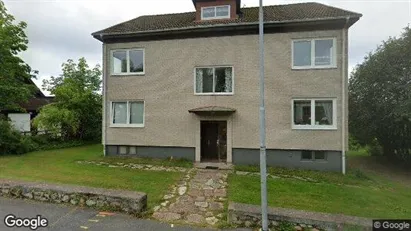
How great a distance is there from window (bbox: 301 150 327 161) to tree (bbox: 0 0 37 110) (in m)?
17.7

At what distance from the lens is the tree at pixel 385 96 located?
1600 centimetres

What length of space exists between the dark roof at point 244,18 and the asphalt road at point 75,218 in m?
10.6

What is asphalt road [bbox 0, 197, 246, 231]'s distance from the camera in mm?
6016

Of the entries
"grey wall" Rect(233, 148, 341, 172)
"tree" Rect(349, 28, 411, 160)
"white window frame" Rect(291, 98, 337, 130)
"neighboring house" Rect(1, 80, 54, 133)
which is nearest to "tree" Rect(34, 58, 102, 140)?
"neighboring house" Rect(1, 80, 54, 133)

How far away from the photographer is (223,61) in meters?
14.6

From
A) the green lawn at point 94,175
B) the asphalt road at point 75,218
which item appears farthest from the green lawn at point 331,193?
the asphalt road at point 75,218

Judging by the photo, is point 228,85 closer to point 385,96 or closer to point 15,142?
point 385,96

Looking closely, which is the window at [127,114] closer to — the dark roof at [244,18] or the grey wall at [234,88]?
the grey wall at [234,88]

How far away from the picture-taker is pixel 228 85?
47.9 ft

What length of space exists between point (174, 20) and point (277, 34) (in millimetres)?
6423

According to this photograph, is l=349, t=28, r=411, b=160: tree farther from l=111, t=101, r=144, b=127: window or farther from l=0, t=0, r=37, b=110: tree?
l=0, t=0, r=37, b=110: tree

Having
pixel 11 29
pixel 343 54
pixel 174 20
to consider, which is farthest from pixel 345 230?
pixel 11 29

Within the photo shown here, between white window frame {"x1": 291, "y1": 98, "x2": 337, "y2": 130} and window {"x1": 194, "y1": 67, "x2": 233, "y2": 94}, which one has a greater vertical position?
window {"x1": 194, "y1": 67, "x2": 233, "y2": 94}

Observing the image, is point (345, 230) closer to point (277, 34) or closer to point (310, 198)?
point (310, 198)
